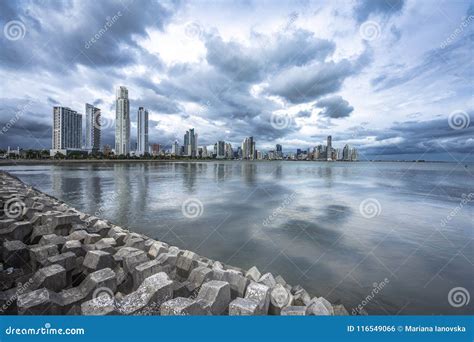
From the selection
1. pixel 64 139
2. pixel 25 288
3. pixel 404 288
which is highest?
pixel 64 139

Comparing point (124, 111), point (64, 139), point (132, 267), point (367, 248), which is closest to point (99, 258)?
point (132, 267)

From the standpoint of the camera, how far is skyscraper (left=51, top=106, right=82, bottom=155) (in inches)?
3725

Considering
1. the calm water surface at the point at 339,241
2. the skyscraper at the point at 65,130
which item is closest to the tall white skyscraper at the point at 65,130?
the skyscraper at the point at 65,130

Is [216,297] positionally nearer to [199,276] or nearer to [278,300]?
[199,276]

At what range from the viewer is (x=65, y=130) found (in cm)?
10881

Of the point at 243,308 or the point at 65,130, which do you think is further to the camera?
the point at 65,130

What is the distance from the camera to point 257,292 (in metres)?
4.06

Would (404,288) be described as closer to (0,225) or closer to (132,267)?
(132,267)

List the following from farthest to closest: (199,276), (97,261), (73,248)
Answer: (73,248)
(97,261)
(199,276)

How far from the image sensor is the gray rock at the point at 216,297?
374cm

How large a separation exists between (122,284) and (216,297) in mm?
2120

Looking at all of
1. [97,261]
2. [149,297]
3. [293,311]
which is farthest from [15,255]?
[293,311]

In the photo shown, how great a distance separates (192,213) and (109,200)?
7326 mm

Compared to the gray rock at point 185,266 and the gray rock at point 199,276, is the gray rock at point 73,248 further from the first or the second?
the gray rock at point 199,276
